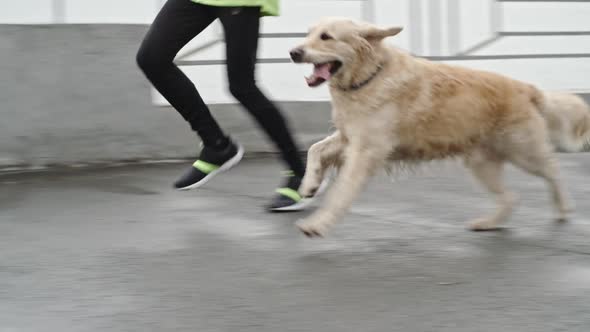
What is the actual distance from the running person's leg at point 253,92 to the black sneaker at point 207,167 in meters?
0.35

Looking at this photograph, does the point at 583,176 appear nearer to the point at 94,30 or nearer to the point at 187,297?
the point at 94,30

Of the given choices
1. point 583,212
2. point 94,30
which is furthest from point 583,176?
point 94,30

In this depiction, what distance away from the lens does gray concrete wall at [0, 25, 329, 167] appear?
7.29m

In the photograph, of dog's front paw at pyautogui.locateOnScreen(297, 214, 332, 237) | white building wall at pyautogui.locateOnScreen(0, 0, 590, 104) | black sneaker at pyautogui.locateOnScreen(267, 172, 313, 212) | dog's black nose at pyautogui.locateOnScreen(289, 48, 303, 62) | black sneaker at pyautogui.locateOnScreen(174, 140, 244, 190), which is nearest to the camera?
dog's front paw at pyautogui.locateOnScreen(297, 214, 332, 237)

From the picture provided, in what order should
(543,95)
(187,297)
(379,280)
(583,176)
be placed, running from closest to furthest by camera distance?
(187,297) < (379,280) < (543,95) < (583,176)

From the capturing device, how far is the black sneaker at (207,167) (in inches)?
223

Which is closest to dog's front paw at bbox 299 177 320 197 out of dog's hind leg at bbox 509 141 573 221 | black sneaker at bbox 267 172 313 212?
black sneaker at bbox 267 172 313 212

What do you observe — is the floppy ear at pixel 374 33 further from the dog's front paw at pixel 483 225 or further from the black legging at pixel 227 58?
the dog's front paw at pixel 483 225

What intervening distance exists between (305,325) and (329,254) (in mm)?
1115

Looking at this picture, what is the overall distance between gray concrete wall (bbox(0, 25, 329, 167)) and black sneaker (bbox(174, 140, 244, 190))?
2.04m

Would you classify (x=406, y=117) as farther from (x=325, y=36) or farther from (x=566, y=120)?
(x=566, y=120)

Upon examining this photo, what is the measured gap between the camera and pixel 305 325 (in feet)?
10.9

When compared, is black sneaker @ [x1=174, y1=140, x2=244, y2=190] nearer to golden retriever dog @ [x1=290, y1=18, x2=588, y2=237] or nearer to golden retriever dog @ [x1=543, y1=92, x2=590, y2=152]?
golden retriever dog @ [x1=290, y1=18, x2=588, y2=237]

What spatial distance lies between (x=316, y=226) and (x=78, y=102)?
3455 millimetres
